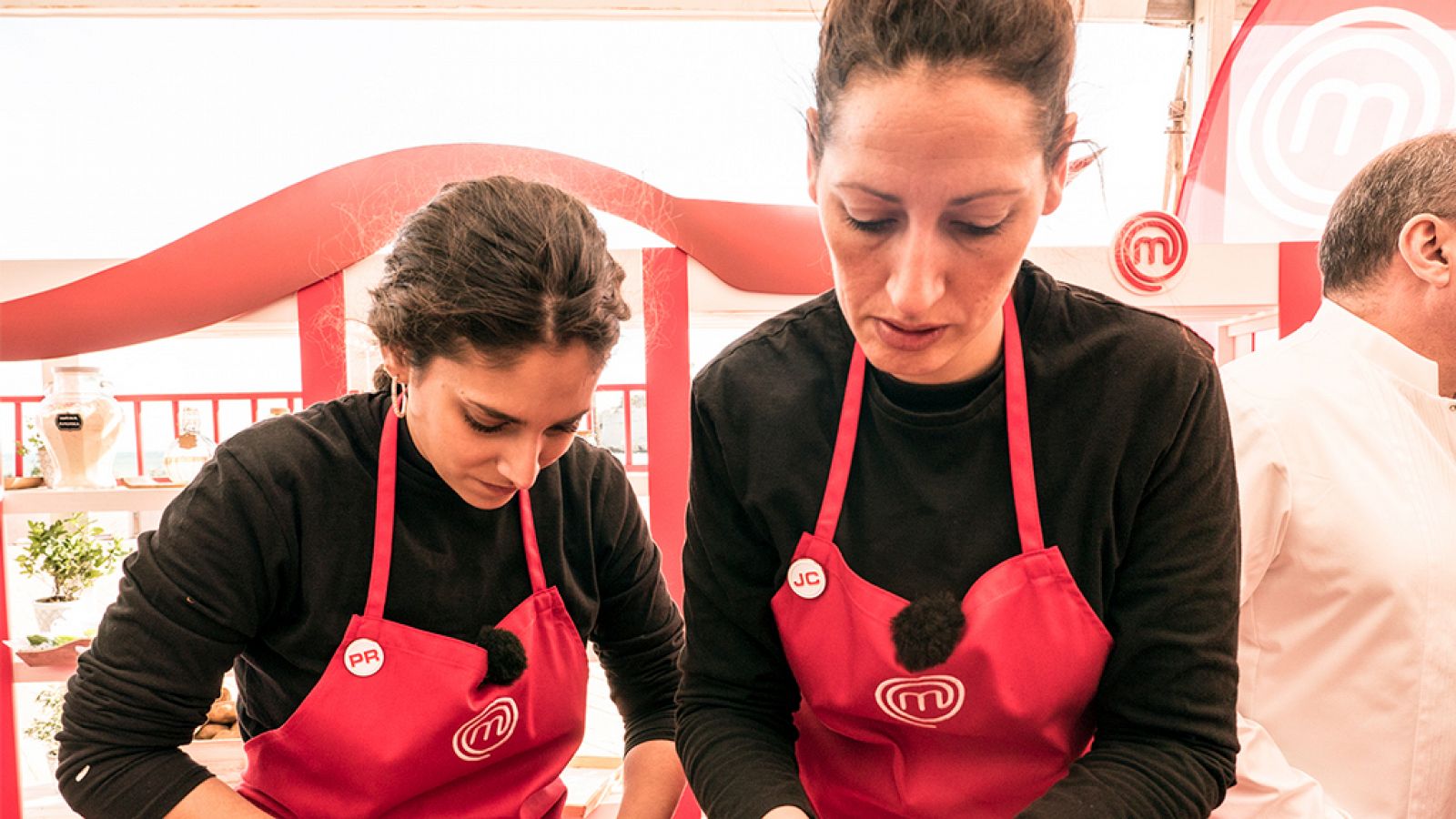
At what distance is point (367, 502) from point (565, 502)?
228 mm

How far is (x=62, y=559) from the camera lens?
1.84 meters

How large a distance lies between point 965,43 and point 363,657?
84 centimetres

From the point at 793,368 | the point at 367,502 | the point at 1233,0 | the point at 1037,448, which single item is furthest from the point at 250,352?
the point at 1233,0

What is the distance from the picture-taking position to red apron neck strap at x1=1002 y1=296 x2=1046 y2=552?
2.76 feet

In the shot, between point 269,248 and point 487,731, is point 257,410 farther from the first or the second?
point 487,731

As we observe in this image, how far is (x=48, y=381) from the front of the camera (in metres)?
1.67

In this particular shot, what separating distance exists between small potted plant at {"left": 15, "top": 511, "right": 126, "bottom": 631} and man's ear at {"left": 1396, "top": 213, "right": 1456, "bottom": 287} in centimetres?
226

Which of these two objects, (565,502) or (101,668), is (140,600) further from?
(565,502)

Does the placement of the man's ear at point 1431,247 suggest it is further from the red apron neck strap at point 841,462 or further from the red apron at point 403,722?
the red apron at point 403,722

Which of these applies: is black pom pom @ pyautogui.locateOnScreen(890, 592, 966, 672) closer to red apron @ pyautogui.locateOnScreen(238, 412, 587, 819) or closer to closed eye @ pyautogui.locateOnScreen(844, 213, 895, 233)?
closed eye @ pyautogui.locateOnScreen(844, 213, 895, 233)

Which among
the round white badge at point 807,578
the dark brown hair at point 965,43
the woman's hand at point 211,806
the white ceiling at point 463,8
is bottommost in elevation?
the woman's hand at point 211,806

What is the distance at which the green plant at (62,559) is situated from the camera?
6.03ft

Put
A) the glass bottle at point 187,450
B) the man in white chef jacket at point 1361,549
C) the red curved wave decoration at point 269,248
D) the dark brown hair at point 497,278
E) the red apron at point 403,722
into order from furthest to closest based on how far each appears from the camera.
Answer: the glass bottle at point 187,450 → the red curved wave decoration at point 269,248 → the man in white chef jacket at point 1361,549 → the red apron at point 403,722 → the dark brown hair at point 497,278

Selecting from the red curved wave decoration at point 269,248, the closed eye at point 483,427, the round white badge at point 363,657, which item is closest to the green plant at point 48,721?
the red curved wave decoration at point 269,248
